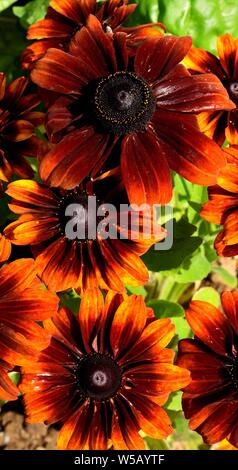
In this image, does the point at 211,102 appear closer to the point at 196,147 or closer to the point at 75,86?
the point at 196,147

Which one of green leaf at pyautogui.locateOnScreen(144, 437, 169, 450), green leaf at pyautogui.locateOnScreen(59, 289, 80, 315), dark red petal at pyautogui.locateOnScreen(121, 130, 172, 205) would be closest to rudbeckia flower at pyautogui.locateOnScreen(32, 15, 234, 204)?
dark red petal at pyautogui.locateOnScreen(121, 130, 172, 205)

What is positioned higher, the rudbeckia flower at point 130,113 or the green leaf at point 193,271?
the rudbeckia flower at point 130,113

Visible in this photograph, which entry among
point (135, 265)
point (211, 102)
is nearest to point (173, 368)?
point (135, 265)

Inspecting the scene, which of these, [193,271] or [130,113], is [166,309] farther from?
[130,113]

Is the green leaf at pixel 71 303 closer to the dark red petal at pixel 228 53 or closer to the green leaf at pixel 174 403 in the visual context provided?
the green leaf at pixel 174 403

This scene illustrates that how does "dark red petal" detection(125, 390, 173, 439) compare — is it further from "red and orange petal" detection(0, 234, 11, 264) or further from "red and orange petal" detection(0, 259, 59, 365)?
"red and orange petal" detection(0, 234, 11, 264)

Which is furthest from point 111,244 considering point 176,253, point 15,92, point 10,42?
point 10,42

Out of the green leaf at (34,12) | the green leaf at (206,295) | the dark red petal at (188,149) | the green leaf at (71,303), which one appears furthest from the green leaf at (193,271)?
the green leaf at (34,12)
